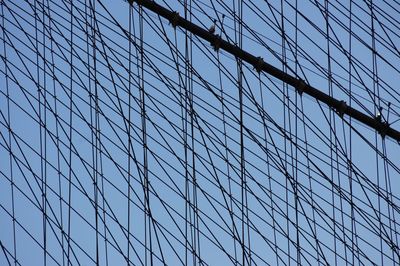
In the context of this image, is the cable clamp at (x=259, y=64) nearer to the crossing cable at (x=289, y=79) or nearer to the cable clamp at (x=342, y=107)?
the crossing cable at (x=289, y=79)

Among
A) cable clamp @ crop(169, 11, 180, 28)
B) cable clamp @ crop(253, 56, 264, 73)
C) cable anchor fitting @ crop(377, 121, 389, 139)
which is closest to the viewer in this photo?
cable anchor fitting @ crop(377, 121, 389, 139)

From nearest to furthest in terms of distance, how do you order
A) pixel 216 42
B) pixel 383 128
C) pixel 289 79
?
pixel 383 128
pixel 289 79
pixel 216 42

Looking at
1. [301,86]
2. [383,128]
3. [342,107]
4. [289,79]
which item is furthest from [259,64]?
[383,128]

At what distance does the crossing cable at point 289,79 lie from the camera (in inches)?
289

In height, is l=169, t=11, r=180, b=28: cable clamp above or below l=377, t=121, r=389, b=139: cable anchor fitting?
above

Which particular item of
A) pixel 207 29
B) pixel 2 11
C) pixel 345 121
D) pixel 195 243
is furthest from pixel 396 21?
pixel 2 11

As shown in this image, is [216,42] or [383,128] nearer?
[383,128]

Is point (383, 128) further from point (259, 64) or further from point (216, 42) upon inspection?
point (216, 42)

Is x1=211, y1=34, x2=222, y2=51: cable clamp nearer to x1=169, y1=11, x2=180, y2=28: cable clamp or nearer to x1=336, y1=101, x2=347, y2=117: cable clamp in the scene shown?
x1=169, y1=11, x2=180, y2=28: cable clamp

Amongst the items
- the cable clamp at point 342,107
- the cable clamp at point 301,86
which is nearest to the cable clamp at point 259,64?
the cable clamp at point 301,86

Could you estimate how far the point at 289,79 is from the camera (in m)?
7.40

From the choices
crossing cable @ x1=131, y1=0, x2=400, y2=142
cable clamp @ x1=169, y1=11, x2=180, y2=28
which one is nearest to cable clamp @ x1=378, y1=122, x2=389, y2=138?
crossing cable @ x1=131, y1=0, x2=400, y2=142

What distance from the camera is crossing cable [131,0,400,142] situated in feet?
24.0

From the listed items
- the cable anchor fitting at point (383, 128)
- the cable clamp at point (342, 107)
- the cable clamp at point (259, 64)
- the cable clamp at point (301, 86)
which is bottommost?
the cable anchor fitting at point (383, 128)
